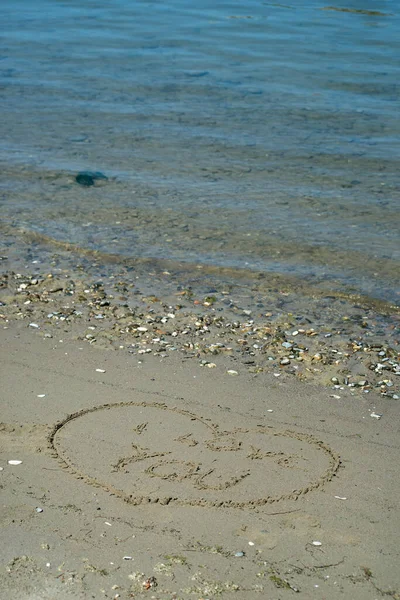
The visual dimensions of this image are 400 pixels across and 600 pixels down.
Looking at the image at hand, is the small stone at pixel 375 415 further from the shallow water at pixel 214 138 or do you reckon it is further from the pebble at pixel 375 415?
the shallow water at pixel 214 138

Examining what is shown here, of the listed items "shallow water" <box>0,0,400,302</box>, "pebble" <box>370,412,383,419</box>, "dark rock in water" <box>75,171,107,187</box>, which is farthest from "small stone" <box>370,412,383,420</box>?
"dark rock in water" <box>75,171,107,187</box>

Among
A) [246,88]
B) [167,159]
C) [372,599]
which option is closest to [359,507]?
[372,599]

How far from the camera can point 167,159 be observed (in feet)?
37.6

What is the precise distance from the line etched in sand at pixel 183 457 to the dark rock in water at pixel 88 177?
231 inches

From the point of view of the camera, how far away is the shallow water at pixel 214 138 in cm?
897

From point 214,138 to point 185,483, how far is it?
27.6ft

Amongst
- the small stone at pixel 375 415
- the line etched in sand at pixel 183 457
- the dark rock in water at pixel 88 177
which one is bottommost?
the dark rock in water at pixel 88 177

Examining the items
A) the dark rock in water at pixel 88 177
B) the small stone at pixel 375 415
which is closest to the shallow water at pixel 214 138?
the dark rock in water at pixel 88 177

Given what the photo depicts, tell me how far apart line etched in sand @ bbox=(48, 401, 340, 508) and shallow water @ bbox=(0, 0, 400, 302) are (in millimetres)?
3188

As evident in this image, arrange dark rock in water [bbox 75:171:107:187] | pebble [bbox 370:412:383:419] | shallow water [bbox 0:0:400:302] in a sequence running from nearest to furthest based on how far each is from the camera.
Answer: pebble [bbox 370:412:383:419], shallow water [bbox 0:0:400:302], dark rock in water [bbox 75:171:107:187]

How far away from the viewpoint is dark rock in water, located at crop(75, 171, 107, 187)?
10.7 metres

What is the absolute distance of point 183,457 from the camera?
15.7ft

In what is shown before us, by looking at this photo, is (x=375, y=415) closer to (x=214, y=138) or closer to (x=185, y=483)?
(x=185, y=483)

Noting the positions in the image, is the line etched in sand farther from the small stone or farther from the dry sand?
the small stone
